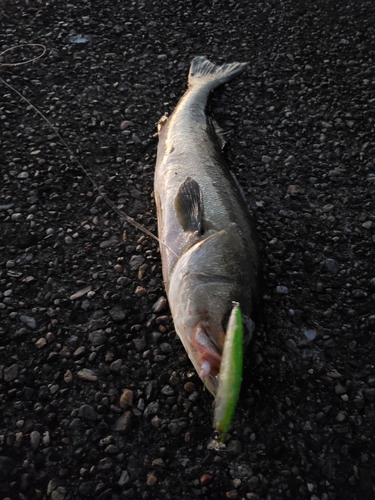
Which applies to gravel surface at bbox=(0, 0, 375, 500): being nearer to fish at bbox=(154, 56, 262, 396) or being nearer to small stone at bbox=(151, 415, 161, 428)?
small stone at bbox=(151, 415, 161, 428)

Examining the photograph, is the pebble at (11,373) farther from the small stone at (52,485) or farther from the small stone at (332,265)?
the small stone at (332,265)

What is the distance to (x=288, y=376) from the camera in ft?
9.08

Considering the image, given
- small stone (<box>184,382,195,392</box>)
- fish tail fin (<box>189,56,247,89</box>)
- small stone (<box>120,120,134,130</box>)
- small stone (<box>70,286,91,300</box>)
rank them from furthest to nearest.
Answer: fish tail fin (<box>189,56,247,89</box>)
small stone (<box>120,120,134,130</box>)
small stone (<box>70,286,91,300</box>)
small stone (<box>184,382,195,392</box>)

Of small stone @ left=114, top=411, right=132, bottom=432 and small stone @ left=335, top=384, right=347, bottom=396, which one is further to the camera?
small stone @ left=335, top=384, right=347, bottom=396

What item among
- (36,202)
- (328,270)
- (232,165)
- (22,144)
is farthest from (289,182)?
(22,144)

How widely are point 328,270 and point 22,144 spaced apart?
10.3 feet

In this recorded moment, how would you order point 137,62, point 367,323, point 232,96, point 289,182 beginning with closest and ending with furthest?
point 367,323 < point 289,182 < point 232,96 < point 137,62

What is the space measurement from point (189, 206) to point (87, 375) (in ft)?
4.41

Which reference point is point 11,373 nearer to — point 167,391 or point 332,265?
point 167,391

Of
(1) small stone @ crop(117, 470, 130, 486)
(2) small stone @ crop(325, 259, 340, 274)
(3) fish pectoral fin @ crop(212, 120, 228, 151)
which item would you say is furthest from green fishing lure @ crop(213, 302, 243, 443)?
(3) fish pectoral fin @ crop(212, 120, 228, 151)

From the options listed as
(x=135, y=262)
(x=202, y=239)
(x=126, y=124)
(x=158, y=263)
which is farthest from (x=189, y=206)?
(x=126, y=124)

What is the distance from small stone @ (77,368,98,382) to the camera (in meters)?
2.75

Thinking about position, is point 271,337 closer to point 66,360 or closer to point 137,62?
point 66,360

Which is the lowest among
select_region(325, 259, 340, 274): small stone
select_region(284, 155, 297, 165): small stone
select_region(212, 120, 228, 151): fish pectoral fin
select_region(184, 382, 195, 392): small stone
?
select_region(184, 382, 195, 392): small stone
